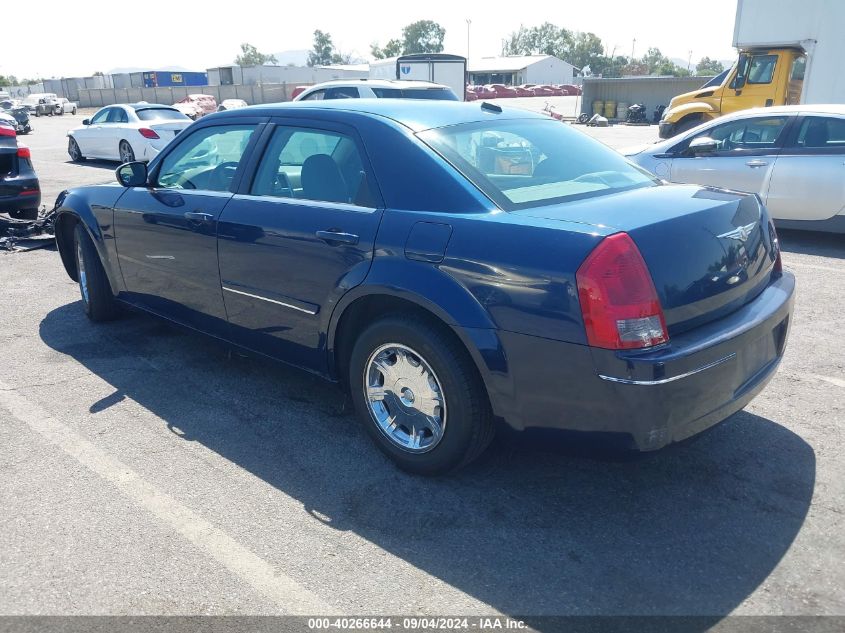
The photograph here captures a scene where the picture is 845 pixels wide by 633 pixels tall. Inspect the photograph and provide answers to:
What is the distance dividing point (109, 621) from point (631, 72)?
96.9 metres

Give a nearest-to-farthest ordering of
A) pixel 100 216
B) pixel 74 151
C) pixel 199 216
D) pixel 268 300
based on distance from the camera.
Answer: pixel 268 300, pixel 199 216, pixel 100 216, pixel 74 151

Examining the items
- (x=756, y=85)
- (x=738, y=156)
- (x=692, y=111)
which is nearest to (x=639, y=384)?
(x=738, y=156)

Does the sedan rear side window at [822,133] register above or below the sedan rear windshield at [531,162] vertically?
below

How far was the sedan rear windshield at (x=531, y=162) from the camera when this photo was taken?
3.25m

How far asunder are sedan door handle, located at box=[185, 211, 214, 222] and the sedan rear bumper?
6.85 ft

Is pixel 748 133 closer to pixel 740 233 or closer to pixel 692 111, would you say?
pixel 740 233

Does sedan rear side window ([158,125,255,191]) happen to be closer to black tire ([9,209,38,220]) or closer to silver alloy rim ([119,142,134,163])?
black tire ([9,209,38,220])

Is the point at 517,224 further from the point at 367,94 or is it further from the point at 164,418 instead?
the point at 367,94

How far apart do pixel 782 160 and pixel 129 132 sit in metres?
13.6

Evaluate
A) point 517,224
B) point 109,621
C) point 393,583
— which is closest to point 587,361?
point 517,224

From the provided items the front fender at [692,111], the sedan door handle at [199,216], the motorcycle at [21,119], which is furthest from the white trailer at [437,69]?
the sedan door handle at [199,216]

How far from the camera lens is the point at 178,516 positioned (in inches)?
123

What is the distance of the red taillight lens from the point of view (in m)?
2.62

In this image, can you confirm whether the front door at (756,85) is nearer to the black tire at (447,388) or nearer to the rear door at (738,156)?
the rear door at (738,156)
